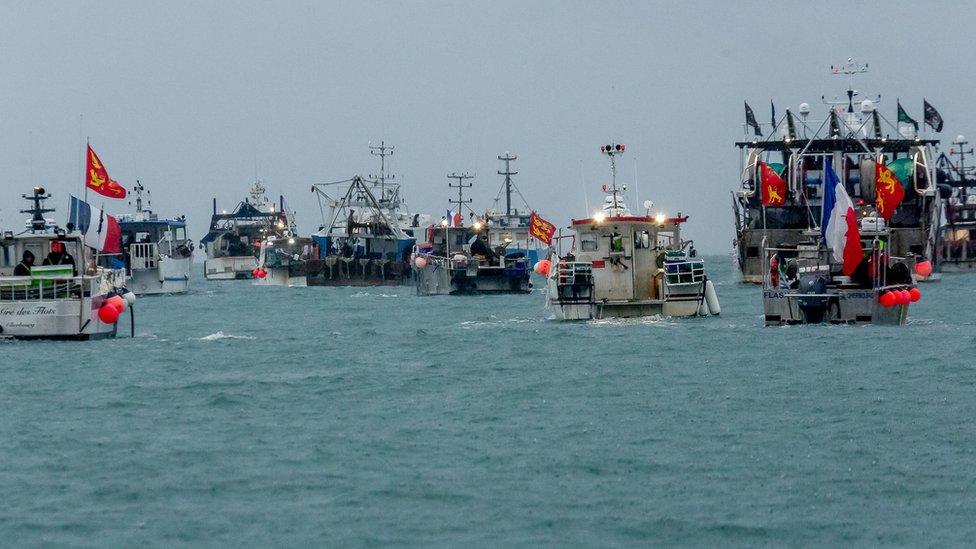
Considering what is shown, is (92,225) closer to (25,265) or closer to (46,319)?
(25,265)

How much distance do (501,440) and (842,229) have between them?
19.2 metres

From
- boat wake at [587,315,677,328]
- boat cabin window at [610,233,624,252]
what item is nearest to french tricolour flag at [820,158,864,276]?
boat wake at [587,315,677,328]

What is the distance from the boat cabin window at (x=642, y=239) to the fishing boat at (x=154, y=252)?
145 ft

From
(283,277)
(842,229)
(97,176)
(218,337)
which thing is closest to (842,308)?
(842,229)

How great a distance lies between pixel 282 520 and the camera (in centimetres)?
1888

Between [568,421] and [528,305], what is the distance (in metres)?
39.4

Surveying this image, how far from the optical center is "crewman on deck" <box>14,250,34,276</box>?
137 feet

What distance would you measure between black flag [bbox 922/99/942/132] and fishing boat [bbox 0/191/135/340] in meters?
65.6

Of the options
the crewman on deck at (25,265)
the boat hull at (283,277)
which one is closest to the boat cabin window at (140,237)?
the boat hull at (283,277)

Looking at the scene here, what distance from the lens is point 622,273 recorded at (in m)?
49.4

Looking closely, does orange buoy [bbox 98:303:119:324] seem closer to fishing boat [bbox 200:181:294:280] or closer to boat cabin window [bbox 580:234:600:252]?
boat cabin window [bbox 580:234:600:252]

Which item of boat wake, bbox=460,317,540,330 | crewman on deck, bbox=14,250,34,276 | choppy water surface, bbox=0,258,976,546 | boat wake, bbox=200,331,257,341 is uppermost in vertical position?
crewman on deck, bbox=14,250,34,276

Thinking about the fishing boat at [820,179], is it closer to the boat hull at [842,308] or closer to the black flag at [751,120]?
the black flag at [751,120]

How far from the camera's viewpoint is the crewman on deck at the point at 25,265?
1640 inches
